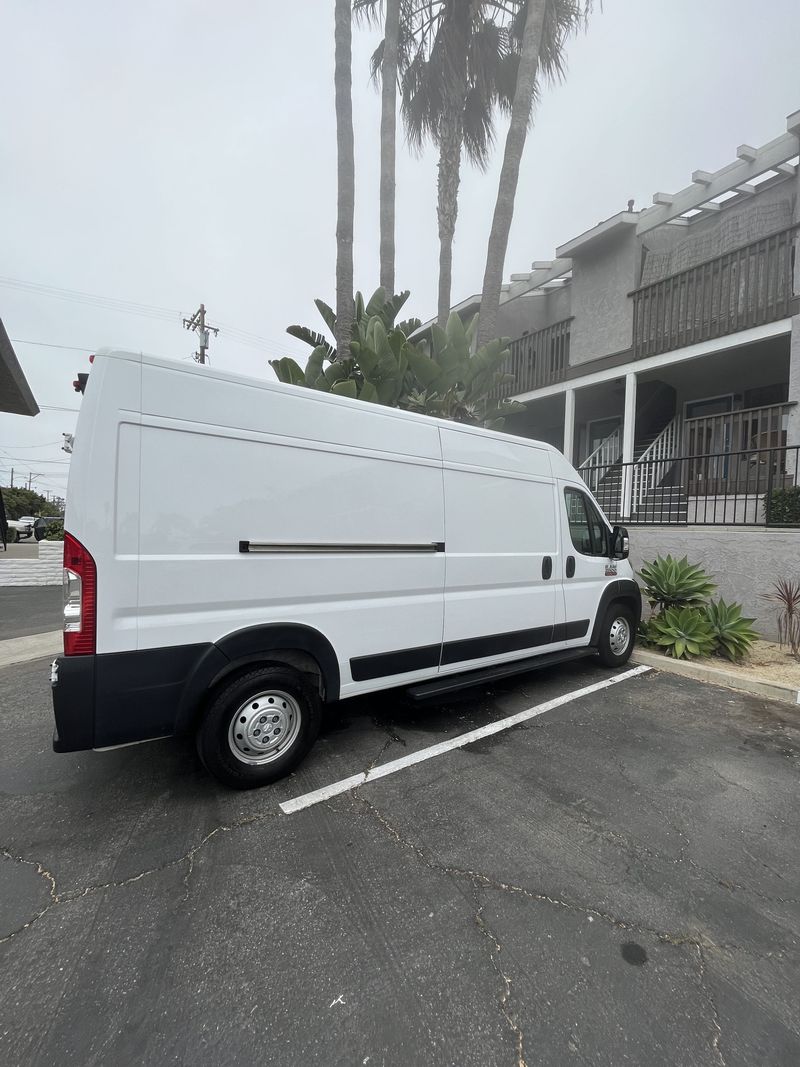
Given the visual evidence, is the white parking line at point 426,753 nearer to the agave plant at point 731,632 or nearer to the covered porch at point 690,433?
the agave plant at point 731,632

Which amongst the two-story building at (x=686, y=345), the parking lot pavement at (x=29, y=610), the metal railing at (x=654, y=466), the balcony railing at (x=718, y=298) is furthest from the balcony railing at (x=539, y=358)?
the parking lot pavement at (x=29, y=610)

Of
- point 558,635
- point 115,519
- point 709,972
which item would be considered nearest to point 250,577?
point 115,519

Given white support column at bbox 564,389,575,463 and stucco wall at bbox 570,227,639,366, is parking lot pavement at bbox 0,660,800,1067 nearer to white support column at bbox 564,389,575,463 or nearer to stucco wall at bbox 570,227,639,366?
white support column at bbox 564,389,575,463

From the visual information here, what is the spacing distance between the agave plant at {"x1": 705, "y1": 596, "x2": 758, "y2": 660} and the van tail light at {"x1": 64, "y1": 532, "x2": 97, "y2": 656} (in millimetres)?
6214

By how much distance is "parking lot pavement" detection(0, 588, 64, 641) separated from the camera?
7188 millimetres

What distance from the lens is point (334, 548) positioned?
3.20 meters

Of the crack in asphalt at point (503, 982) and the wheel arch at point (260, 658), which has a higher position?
the wheel arch at point (260, 658)

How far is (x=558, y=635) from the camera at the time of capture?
4738 millimetres

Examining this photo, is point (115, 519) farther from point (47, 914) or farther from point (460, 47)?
point (460, 47)

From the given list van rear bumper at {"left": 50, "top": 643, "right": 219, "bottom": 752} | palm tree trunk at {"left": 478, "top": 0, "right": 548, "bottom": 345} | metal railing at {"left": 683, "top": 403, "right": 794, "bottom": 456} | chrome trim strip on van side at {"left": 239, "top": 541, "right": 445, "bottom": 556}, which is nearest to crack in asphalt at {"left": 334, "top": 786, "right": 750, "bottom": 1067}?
van rear bumper at {"left": 50, "top": 643, "right": 219, "bottom": 752}

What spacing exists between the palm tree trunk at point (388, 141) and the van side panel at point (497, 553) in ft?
26.5

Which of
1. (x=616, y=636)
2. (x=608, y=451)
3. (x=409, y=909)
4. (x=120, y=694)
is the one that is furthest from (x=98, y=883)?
(x=608, y=451)

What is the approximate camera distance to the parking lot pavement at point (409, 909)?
1.59 metres

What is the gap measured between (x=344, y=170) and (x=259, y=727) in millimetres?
10794
